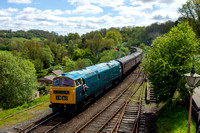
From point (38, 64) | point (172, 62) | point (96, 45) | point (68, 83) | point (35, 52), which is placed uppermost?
point (96, 45)

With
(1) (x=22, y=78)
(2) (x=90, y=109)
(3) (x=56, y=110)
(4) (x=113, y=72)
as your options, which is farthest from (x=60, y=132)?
(1) (x=22, y=78)

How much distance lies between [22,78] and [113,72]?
1552cm

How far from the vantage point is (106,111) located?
14.6m

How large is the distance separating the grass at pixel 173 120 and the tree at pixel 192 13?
1588 centimetres

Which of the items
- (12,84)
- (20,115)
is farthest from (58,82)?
(12,84)

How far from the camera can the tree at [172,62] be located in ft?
38.0

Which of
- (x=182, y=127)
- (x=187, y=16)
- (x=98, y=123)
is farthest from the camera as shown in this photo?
(x=187, y=16)

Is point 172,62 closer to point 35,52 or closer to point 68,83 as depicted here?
point 68,83

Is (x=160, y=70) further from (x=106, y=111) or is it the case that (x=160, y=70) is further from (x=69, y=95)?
(x=69, y=95)

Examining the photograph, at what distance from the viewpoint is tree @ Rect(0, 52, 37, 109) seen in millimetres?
25547

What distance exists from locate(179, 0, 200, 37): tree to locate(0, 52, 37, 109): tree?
88.5 feet

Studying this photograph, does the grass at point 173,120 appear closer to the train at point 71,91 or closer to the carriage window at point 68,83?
the train at point 71,91

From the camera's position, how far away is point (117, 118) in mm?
12992

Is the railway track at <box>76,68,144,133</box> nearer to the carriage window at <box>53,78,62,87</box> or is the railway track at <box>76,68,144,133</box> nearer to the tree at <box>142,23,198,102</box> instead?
the tree at <box>142,23,198,102</box>
